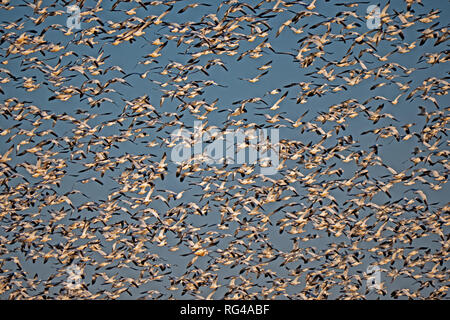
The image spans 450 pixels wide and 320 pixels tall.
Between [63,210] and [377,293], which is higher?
[63,210]

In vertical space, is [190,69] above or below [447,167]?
above

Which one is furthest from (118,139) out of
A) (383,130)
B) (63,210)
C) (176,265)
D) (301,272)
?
(383,130)

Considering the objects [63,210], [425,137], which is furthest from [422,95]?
[63,210]

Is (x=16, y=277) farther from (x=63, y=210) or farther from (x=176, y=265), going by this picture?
(x=176, y=265)

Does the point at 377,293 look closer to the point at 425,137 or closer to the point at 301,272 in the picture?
the point at 301,272
